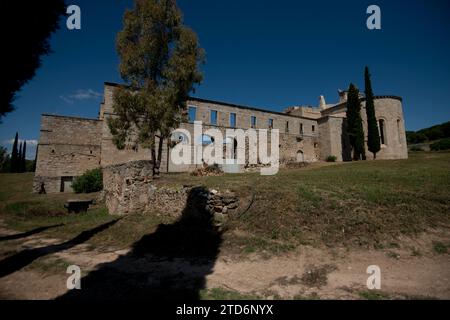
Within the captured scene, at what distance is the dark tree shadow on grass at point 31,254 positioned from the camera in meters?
5.02

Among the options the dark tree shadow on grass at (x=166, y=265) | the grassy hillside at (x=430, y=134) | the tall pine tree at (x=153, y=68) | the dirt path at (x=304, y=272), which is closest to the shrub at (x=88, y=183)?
the tall pine tree at (x=153, y=68)

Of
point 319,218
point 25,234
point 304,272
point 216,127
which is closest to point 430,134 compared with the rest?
point 216,127

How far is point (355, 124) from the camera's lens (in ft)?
97.8

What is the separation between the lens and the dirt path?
371cm

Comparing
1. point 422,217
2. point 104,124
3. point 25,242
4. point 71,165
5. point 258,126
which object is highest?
point 258,126

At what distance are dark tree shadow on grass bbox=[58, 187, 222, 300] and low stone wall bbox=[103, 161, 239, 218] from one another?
0.33 ft

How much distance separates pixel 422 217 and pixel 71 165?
2342 centimetres

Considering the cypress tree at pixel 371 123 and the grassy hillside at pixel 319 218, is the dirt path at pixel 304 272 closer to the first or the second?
the grassy hillside at pixel 319 218

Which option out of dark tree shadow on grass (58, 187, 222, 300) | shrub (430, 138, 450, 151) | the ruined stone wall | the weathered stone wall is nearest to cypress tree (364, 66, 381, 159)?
the weathered stone wall

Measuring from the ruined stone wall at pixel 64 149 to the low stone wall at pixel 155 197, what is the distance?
1034 centimetres
